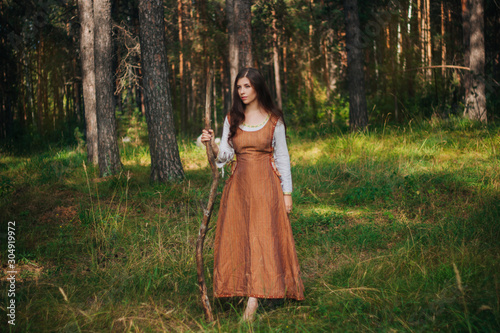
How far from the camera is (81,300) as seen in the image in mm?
3441

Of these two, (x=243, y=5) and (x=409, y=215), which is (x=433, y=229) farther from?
(x=243, y=5)

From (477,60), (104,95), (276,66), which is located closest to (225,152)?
Result: (104,95)

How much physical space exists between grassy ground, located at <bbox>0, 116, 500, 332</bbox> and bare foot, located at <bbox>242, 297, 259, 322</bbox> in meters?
0.06

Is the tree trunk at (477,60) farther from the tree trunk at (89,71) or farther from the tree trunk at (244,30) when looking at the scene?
the tree trunk at (89,71)

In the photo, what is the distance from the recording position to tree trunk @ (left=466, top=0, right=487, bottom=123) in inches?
354

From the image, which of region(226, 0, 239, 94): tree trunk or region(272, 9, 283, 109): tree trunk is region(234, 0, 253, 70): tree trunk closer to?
region(226, 0, 239, 94): tree trunk

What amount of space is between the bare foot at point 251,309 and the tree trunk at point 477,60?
8195 millimetres

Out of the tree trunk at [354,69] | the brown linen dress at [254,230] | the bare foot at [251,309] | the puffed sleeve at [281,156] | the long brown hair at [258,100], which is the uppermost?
the tree trunk at [354,69]

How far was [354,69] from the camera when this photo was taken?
33.1 ft

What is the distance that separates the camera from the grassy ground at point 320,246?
9.56ft

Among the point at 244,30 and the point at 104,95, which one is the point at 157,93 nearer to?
the point at 104,95

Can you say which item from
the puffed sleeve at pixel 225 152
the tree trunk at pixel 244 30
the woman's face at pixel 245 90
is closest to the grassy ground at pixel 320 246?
the puffed sleeve at pixel 225 152

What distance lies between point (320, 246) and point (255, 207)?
1739mm

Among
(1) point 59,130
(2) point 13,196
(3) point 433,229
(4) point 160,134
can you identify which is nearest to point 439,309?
(3) point 433,229
